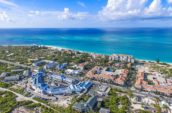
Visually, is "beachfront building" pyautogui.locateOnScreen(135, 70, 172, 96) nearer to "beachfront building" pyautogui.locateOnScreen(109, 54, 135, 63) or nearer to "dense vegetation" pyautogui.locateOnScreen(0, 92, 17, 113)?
"beachfront building" pyautogui.locateOnScreen(109, 54, 135, 63)

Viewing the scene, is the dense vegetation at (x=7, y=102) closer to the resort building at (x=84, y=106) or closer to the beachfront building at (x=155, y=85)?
the resort building at (x=84, y=106)

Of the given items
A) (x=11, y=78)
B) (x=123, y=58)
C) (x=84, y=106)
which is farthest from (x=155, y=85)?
(x=11, y=78)

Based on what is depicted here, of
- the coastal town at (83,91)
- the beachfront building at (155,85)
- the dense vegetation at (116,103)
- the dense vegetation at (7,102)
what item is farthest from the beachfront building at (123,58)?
the dense vegetation at (7,102)

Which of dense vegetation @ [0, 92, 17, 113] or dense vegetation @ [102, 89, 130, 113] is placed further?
dense vegetation @ [102, 89, 130, 113]

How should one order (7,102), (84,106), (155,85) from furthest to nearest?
1. (155,85)
2. (7,102)
3. (84,106)

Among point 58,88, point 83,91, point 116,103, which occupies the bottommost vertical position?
point 116,103

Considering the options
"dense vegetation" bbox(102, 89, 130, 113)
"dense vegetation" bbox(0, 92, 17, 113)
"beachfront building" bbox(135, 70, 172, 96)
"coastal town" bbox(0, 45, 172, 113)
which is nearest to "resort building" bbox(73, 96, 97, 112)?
"coastal town" bbox(0, 45, 172, 113)

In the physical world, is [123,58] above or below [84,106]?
above

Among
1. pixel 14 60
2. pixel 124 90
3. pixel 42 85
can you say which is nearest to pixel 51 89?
pixel 42 85

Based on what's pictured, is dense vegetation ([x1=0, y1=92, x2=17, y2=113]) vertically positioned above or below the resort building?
below

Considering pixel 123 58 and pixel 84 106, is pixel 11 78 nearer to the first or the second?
pixel 84 106

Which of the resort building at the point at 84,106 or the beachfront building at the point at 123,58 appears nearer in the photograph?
the resort building at the point at 84,106
